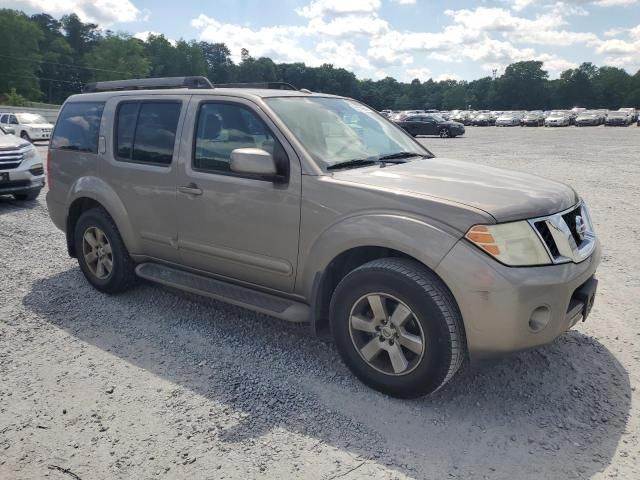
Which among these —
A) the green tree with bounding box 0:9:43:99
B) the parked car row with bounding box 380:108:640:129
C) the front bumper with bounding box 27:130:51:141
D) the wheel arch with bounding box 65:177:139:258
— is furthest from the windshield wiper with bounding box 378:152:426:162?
the green tree with bounding box 0:9:43:99

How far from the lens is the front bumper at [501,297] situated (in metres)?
2.95

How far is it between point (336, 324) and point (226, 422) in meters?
0.88

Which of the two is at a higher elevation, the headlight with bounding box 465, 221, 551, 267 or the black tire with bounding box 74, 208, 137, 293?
the headlight with bounding box 465, 221, 551, 267

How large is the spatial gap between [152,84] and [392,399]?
11.7ft

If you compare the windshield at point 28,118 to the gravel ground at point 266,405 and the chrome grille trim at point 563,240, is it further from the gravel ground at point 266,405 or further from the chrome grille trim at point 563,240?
the chrome grille trim at point 563,240

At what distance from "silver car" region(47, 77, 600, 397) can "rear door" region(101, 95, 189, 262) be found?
0.01m

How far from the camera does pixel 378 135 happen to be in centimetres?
443

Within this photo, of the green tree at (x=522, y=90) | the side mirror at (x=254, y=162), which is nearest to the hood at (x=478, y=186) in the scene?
the side mirror at (x=254, y=162)

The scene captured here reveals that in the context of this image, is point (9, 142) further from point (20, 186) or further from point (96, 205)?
point (96, 205)

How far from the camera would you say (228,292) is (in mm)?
4129

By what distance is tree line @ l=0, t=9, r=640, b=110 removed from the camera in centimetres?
9288

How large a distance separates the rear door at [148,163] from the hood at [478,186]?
1.54 meters

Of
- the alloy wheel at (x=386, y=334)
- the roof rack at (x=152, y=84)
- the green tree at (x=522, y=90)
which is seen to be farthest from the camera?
the green tree at (x=522, y=90)

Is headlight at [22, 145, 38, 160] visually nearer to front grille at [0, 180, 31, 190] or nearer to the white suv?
front grille at [0, 180, 31, 190]
